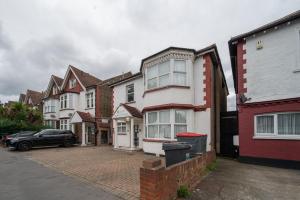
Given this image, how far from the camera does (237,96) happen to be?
12.2 m

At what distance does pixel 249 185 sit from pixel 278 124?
4821 millimetres

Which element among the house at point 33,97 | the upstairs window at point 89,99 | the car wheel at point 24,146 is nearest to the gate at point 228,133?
the upstairs window at point 89,99

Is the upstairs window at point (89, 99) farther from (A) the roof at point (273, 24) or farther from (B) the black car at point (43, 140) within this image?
(A) the roof at point (273, 24)

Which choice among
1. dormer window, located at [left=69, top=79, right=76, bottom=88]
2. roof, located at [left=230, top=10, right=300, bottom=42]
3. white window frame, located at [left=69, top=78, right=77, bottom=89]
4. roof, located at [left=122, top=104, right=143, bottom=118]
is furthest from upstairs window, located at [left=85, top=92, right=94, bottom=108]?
roof, located at [left=230, top=10, right=300, bottom=42]

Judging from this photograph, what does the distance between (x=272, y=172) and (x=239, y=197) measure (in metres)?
4.24

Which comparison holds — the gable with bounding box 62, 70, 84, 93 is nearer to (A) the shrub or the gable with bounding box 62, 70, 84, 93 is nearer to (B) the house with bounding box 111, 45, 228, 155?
(B) the house with bounding box 111, 45, 228, 155

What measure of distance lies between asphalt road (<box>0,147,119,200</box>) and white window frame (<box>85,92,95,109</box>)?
51.3ft

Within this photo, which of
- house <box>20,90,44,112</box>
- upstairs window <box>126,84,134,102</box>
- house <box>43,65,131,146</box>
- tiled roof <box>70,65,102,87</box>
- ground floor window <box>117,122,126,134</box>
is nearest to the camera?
ground floor window <box>117,122,126,134</box>

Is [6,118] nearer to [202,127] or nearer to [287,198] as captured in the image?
[202,127]

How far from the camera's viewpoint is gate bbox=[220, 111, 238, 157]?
14070 millimetres

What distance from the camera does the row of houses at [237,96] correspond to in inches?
404

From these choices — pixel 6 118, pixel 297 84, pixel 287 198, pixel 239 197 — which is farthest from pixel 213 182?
pixel 6 118

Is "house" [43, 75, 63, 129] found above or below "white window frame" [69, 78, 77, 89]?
below

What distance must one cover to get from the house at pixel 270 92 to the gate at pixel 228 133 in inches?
97.3
